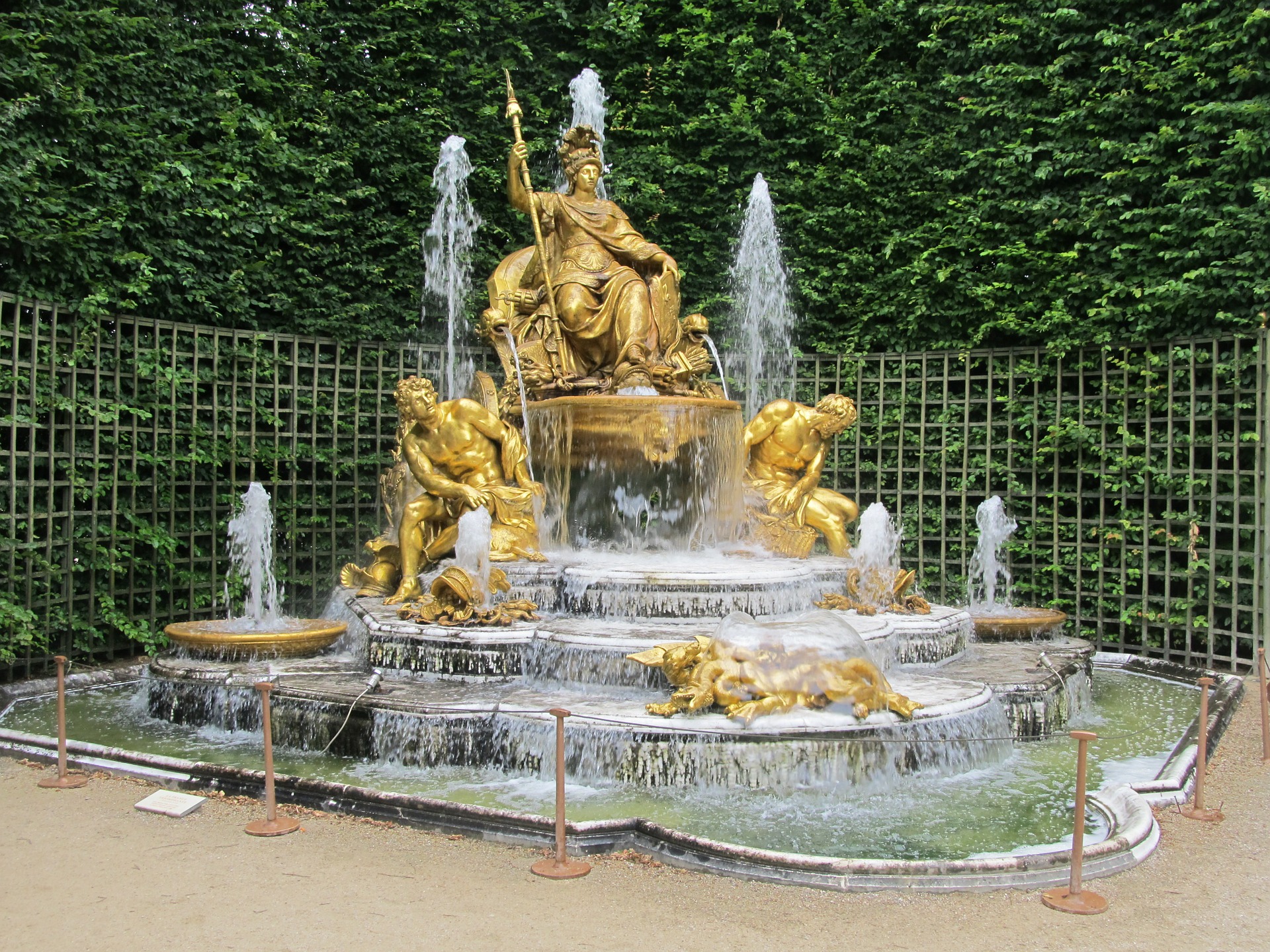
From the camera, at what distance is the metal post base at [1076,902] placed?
11.8 feet

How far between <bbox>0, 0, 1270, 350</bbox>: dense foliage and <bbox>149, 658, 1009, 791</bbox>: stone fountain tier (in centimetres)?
404

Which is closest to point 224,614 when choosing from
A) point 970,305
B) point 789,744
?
point 789,744

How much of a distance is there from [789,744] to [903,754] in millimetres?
623

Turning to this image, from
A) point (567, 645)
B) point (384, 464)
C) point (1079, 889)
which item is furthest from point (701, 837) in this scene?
point (384, 464)

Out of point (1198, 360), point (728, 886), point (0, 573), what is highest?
point (1198, 360)

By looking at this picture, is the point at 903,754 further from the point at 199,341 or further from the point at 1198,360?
the point at 199,341

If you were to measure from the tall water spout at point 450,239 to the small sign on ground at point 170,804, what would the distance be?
6.72 m

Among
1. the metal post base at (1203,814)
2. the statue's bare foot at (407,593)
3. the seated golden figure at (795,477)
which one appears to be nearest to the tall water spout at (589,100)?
the seated golden figure at (795,477)

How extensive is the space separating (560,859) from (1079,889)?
190 centimetres

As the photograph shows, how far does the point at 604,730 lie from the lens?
5.10 metres

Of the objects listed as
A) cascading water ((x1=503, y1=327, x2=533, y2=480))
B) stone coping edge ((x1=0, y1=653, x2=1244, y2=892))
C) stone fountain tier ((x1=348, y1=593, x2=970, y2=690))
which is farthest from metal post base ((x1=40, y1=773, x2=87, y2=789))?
cascading water ((x1=503, y1=327, x2=533, y2=480))

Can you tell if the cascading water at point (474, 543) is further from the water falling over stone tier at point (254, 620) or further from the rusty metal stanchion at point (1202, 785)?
the rusty metal stanchion at point (1202, 785)

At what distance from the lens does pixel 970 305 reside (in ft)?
33.3

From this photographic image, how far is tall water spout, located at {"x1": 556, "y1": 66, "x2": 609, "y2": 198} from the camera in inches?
465
